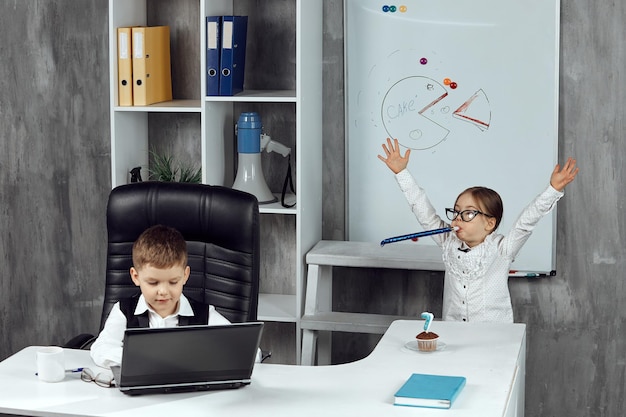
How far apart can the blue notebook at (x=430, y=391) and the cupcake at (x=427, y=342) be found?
0.28m

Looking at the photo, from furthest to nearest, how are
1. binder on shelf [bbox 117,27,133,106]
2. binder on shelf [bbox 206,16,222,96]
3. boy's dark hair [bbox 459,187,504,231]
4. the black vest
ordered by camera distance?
binder on shelf [bbox 117,27,133,106]
binder on shelf [bbox 206,16,222,96]
boy's dark hair [bbox 459,187,504,231]
the black vest

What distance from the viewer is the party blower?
3945 millimetres

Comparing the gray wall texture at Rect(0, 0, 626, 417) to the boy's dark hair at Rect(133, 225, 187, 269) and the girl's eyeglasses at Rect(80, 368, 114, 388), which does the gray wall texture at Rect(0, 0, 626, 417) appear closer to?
the boy's dark hair at Rect(133, 225, 187, 269)

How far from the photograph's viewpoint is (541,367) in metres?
4.11

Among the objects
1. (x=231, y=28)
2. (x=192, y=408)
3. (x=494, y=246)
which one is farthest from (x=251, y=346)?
(x=231, y=28)

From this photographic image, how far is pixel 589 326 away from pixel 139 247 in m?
2.00

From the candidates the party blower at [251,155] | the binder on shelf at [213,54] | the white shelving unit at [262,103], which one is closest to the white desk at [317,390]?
the white shelving unit at [262,103]

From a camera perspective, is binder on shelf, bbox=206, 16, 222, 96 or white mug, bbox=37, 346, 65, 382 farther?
binder on shelf, bbox=206, 16, 222, 96

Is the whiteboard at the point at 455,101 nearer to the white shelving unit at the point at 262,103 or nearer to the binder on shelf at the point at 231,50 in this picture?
the white shelving unit at the point at 262,103

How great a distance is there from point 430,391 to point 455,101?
5.58 ft

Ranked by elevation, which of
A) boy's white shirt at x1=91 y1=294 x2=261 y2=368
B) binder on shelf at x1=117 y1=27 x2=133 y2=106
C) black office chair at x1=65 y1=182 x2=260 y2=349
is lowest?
boy's white shirt at x1=91 y1=294 x2=261 y2=368

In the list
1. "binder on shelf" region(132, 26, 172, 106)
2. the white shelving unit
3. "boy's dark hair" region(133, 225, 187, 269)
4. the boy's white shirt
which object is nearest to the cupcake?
the boy's white shirt

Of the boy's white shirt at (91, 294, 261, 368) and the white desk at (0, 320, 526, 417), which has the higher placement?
the boy's white shirt at (91, 294, 261, 368)

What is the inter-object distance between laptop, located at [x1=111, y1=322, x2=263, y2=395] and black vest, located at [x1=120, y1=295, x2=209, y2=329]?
277 millimetres
